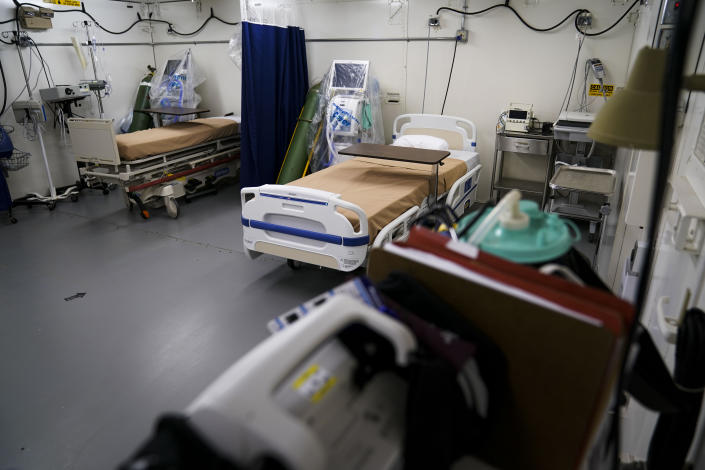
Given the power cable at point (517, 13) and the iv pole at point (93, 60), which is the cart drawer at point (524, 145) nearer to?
Answer: the power cable at point (517, 13)

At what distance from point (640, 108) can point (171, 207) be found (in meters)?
4.65

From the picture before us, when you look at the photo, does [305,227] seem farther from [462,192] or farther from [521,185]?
[521,185]

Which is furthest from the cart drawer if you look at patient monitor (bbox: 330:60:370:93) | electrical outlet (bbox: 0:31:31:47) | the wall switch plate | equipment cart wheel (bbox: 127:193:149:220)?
electrical outlet (bbox: 0:31:31:47)


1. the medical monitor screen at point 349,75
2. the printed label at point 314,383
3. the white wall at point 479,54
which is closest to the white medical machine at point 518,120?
the white wall at point 479,54

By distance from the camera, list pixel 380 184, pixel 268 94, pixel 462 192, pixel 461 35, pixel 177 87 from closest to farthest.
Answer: pixel 380 184 → pixel 462 192 → pixel 461 35 → pixel 268 94 → pixel 177 87

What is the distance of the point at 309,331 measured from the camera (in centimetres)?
71

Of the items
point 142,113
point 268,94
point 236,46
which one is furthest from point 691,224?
point 142,113

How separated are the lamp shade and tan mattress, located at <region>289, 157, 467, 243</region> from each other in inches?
77.3

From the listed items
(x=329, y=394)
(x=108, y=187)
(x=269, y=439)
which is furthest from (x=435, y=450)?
(x=108, y=187)

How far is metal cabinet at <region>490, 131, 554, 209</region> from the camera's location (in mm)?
4336

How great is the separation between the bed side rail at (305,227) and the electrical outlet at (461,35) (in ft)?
9.14

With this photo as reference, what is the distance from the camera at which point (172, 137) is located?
4.95 metres

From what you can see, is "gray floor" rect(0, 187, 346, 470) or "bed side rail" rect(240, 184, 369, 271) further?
"bed side rail" rect(240, 184, 369, 271)

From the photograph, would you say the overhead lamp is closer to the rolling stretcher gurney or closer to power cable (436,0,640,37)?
the rolling stretcher gurney
